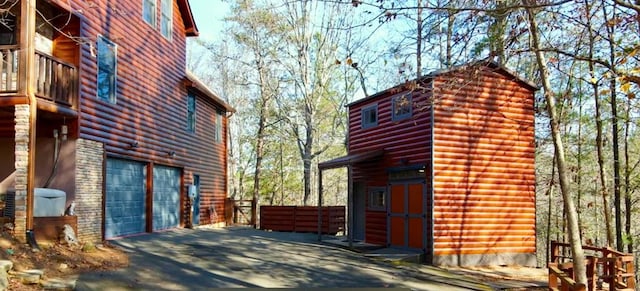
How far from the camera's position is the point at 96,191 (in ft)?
40.9

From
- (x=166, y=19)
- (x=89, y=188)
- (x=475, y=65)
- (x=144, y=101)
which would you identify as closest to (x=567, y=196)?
(x=475, y=65)

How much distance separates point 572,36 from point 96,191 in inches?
431

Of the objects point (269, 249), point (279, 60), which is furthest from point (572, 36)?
point (279, 60)

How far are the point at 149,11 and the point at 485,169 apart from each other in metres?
10.7

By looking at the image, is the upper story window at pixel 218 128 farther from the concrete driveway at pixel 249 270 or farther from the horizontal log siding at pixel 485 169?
the horizontal log siding at pixel 485 169

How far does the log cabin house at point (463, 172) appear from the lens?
44.5ft

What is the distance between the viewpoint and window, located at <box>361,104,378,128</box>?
16.3 m

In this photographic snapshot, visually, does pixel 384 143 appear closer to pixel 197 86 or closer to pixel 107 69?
pixel 197 86

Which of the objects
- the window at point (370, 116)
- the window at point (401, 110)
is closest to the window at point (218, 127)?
the window at point (370, 116)

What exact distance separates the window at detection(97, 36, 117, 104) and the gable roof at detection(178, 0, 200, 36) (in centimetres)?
535

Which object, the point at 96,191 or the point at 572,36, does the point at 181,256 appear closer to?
the point at 96,191

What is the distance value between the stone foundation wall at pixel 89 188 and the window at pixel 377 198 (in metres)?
7.65

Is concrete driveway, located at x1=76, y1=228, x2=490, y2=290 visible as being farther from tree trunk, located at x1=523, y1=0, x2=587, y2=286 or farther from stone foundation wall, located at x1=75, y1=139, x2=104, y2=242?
tree trunk, located at x1=523, y1=0, x2=587, y2=286

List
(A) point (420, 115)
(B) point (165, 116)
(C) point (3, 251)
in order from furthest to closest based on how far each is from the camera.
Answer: (B) point (165, 116) → (A) point (420, 115) → (C) point (3, 251)
